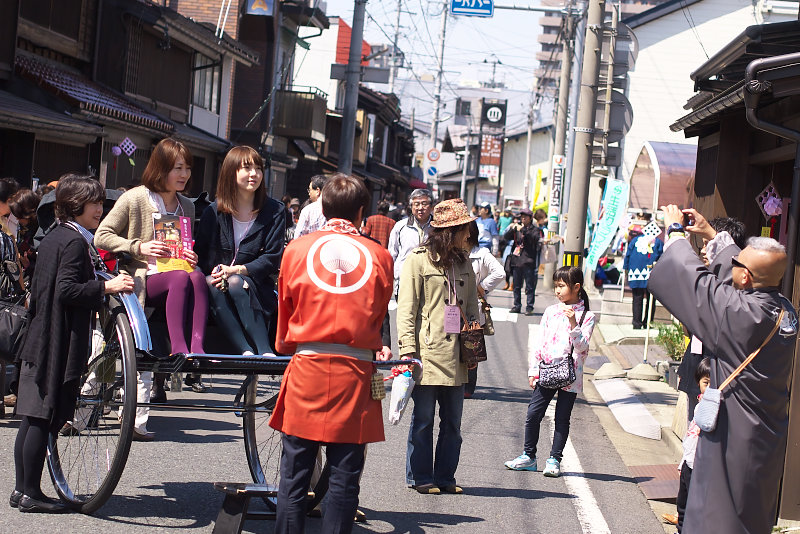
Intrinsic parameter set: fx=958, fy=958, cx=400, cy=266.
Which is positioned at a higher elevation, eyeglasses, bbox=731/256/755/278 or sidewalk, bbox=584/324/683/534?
eyeglasses, bbox=731/256/755/278

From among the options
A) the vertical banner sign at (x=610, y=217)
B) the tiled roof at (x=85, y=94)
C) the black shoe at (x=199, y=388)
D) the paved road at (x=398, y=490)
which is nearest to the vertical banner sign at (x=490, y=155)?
the tiled roof at (x=85, y=94)

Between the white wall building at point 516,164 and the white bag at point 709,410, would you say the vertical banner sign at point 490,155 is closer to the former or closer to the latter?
the white wall building at point 516,164

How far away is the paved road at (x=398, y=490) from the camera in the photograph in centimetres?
539

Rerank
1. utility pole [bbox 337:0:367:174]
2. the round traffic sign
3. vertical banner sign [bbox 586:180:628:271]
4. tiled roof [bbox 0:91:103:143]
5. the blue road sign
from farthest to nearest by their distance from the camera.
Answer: the round traffic sign → the blue road sign → utility pole [bbox 337:0:367:174] → vertical banner sign [bbox 586:180:628:271] → tiled roof [bbox 0:91:103:143]

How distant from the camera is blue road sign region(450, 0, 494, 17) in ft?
78.2

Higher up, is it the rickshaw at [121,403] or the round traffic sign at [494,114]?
the round traffic sign at [494,114]

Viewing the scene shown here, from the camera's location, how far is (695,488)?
171 inches

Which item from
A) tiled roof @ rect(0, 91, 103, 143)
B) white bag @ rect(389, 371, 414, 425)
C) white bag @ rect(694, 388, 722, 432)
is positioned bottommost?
white bag @ rect(389, 371, 414, 425)

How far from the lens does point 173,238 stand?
550cm

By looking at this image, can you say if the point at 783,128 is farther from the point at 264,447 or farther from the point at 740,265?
the point at 264,447

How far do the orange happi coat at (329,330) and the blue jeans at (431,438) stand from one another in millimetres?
2093

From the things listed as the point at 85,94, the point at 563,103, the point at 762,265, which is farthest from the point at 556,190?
the point at 762,265

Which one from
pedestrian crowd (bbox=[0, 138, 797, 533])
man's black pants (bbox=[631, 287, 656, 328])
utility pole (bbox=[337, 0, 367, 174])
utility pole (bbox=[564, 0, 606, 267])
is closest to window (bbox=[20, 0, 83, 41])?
utility pole (bbox=[337, 0, 367, 174])

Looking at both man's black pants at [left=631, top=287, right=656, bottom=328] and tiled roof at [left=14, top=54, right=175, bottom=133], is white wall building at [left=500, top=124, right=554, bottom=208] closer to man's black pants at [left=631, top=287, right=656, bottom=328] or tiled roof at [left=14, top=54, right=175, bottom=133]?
tiled roof at [left=14, top=54, right=175, bottom=133]
